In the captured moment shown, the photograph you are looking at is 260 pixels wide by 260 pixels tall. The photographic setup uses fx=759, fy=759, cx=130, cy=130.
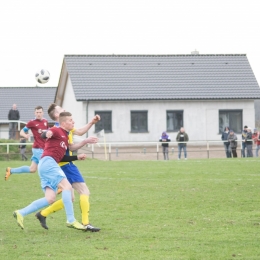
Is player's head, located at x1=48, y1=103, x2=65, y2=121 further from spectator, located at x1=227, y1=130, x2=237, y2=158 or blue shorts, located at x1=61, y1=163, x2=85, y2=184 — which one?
spectator, located at x1=227, y1=130, x2=237, y2=158

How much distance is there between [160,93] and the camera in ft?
171

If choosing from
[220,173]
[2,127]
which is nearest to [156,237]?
[220,173]

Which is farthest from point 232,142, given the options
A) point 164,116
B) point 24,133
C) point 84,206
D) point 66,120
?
point 66,120

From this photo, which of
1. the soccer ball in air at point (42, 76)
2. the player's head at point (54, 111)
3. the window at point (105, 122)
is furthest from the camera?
the window at point (105, 122)

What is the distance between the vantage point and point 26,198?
1638cm

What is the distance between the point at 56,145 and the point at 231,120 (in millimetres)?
41825

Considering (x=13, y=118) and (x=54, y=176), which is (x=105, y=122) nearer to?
(x=13, y=118)

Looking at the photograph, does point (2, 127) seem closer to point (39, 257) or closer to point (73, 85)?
point (73, 85)

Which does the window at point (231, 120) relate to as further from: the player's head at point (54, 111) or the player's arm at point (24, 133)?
the player's head at point (54, 111)

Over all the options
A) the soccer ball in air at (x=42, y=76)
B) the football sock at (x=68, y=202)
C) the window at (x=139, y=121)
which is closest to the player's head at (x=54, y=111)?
the football sock at (x=68, y=202)

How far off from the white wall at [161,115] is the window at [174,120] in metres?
0.29

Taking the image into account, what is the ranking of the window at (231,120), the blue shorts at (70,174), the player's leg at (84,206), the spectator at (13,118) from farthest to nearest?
1. the window at (231,120)
2. the spectator at (13,118)
3. the blue shorts at (70,174)
4. the player's leg at (84,206)

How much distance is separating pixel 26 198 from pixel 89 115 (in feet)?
112

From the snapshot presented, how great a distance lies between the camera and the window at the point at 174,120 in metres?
51.3
